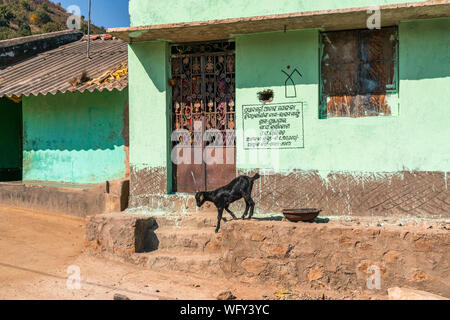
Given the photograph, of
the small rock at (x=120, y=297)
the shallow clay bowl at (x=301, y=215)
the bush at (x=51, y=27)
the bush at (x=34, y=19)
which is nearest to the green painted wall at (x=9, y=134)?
the small rock at (x=120, y=297)

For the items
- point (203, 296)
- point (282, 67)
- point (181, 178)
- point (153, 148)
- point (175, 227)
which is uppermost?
point (282, 67)

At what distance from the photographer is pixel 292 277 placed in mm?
5488

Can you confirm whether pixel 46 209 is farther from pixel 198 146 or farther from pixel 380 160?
pixel 380 160

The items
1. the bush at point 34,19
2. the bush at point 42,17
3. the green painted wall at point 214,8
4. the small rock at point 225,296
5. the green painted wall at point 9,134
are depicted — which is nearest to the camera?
the small rock at point 225,296

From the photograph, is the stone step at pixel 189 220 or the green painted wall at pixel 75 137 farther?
the green painted wall at pixel 75 137

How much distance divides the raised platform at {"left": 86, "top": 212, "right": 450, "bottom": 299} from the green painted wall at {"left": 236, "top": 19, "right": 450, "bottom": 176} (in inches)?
36.4

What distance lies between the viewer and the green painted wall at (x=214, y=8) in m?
6.31

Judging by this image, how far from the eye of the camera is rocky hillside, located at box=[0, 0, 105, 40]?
109 ft

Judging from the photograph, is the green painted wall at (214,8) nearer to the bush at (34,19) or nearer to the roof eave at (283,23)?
the roof eave at (283,23)

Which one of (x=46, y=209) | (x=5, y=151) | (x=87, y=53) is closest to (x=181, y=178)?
(x=46, y=209)

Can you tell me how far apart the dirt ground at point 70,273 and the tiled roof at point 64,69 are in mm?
2862

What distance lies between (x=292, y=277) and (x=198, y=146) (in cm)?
285

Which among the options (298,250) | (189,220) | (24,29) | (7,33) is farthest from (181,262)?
(24,29)

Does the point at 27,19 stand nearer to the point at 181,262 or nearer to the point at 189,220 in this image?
the point at 189,220
